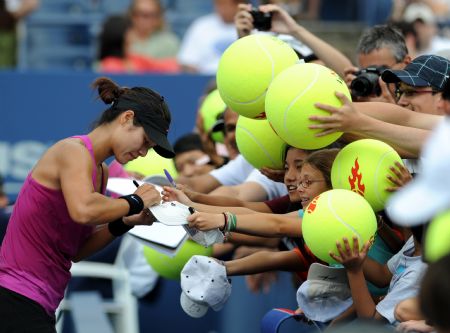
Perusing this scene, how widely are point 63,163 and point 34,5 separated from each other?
23.2 feet

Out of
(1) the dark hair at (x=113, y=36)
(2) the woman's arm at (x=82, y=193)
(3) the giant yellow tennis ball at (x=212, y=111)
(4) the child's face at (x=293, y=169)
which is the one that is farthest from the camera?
(1) the dark hair at (x=113, y=36)

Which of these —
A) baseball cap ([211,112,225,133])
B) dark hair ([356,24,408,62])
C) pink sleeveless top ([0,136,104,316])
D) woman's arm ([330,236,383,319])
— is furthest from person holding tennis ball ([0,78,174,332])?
baseball cap ([211,112,225,133])

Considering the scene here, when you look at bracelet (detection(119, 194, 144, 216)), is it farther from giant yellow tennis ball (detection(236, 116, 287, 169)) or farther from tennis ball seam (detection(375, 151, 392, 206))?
tennis ball seam (detection(375, 151, 392, 206))

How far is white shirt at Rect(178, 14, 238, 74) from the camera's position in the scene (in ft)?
35.6

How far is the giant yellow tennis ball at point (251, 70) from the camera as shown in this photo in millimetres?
5137

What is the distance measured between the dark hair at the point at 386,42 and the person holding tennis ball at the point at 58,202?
1525mm

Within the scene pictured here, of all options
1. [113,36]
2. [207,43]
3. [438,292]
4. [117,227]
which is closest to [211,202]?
[117,227]

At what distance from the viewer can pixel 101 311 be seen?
7590mm

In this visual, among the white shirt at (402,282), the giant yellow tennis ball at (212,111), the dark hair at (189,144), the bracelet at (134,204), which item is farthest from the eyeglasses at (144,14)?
the white shirt at (402,282)

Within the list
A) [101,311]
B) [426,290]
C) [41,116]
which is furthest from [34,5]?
[426,290]

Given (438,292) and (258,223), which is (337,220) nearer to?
(258,223)

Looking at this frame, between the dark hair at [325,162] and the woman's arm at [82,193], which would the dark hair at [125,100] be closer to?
the woman's arm at [82,193]

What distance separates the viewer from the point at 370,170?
477 centimetres

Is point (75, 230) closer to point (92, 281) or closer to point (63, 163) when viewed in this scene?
point (63, 163)
